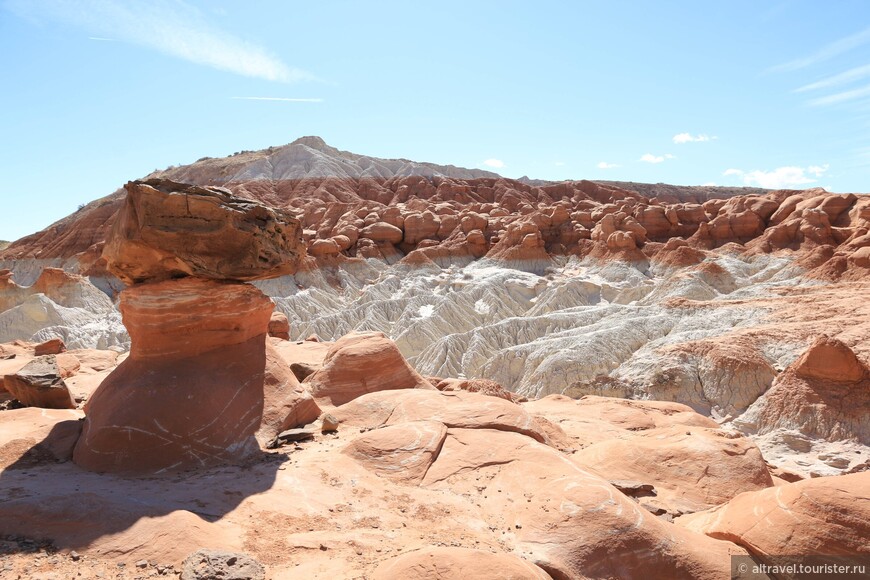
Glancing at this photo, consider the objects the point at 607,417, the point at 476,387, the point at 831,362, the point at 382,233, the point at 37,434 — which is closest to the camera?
the point at 37,434

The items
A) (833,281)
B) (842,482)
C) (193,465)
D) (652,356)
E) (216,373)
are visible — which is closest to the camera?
(842,482)

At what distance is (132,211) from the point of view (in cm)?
737

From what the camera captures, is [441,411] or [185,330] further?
[441,411]

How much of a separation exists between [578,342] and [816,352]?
1079 cm

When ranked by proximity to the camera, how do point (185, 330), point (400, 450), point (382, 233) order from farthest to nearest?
point (382, 233) < point (185, 330) < point (400, 450)

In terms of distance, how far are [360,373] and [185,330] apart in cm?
374

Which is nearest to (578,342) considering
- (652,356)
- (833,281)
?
(652,356)

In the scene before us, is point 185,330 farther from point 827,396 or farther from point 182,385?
point 827,396

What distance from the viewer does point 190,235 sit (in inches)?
290

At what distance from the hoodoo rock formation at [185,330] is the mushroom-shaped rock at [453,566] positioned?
11.3ft

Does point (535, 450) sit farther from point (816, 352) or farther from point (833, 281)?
point (833, 281)

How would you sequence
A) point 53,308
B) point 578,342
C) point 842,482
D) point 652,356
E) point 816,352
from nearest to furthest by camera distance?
1. point 842,482
2. point 816,352
3. point 652,356
4. point 578,342
5. point 53,308

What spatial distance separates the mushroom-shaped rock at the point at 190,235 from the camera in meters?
7.27

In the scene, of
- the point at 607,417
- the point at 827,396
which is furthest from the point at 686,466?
the point at 827,396
